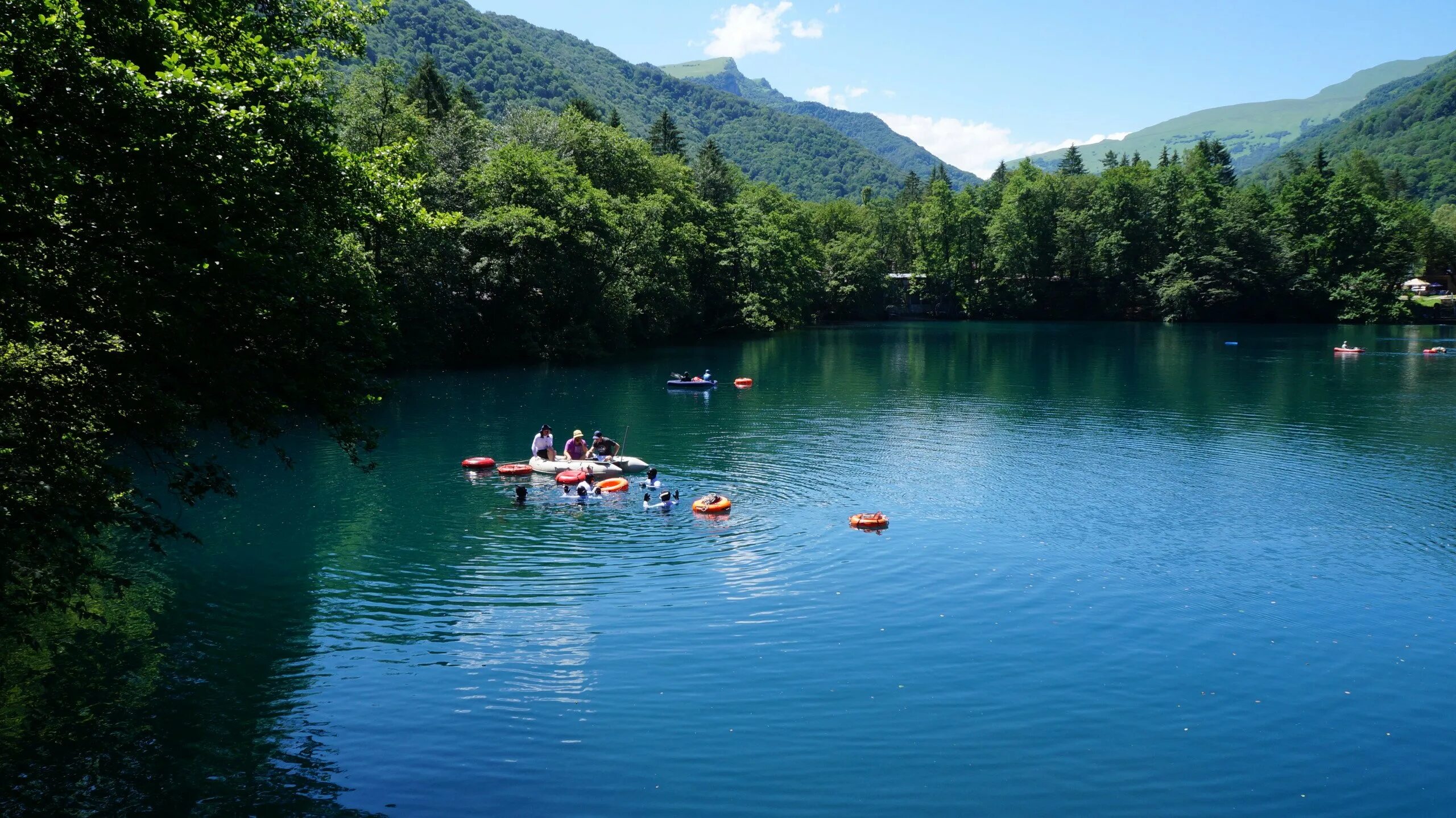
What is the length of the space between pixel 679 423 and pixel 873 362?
34.0m

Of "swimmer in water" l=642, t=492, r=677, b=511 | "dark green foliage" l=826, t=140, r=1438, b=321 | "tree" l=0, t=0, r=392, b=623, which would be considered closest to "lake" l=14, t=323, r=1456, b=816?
"swimmer in water" l=642, t=492, r=677, b=511

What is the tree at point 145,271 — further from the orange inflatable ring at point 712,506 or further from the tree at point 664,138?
the tree at point 664,138

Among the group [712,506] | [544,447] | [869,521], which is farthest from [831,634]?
[544,447]

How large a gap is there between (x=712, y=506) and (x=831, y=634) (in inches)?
373

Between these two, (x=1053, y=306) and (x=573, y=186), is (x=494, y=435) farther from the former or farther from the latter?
(x=1053, y=306)

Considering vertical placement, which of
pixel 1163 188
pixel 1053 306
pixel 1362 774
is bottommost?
pixel 1362 774

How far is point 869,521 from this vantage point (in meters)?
27.3

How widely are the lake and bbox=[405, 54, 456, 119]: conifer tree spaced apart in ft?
177

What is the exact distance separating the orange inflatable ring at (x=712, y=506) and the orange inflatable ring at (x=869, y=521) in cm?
362

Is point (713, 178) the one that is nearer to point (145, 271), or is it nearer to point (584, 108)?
point (584, 108)

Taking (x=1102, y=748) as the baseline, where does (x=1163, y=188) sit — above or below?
above

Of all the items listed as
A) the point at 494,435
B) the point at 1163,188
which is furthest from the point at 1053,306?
the point at 494,435

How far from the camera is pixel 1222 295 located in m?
122

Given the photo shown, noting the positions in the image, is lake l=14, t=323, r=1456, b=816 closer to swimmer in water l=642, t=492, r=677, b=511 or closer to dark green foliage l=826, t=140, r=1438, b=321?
swimmer in water l=642, t=492, r=677, b=511
